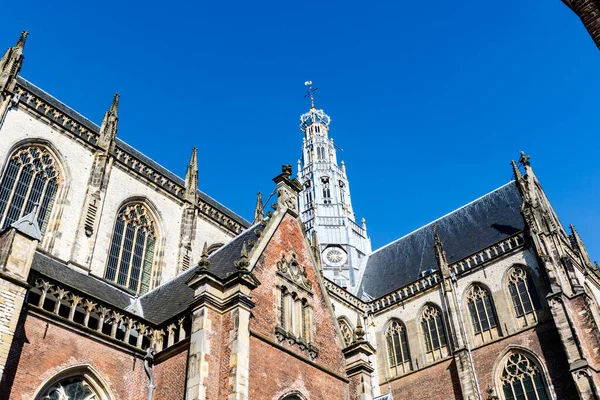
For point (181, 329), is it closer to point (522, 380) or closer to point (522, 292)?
point (522, 380)

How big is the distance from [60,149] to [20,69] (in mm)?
3610

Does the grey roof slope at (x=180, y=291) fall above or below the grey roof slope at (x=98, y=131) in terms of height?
below

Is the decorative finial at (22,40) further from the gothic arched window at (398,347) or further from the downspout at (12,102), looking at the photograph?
the gothic arched window at (398,347)

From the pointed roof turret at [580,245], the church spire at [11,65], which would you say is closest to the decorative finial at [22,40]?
the church spire at [11,65]

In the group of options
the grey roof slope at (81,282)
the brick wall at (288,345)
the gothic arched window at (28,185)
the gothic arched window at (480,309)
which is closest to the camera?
the brick wall at (288,345)

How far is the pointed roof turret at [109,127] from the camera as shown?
24.2 metres

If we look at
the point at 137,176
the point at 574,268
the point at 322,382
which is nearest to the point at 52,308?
the point at 322,382

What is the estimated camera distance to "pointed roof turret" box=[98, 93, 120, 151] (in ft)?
79.4

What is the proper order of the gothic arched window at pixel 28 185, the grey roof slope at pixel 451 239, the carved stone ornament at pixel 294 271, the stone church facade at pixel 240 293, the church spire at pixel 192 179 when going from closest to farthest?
the stone church facade at pixel 240 293 < the carved stone ornament at pixel 294 271 < the gothic arched window at pixel 28 185 < the church spire at pixel 192 179 < the grey roof slope at pixel 451 239

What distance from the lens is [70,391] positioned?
1238 cm

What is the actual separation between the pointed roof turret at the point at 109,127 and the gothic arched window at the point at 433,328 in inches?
734

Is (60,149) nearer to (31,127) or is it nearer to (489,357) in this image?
(31,127)

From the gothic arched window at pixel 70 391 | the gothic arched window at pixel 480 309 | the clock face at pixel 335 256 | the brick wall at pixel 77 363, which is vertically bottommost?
the gothic arched window at pixel 70 391

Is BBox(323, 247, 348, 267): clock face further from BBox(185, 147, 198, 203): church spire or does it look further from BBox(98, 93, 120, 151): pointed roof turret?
BBox(98, 93, 120, 151): pointed roof turret
